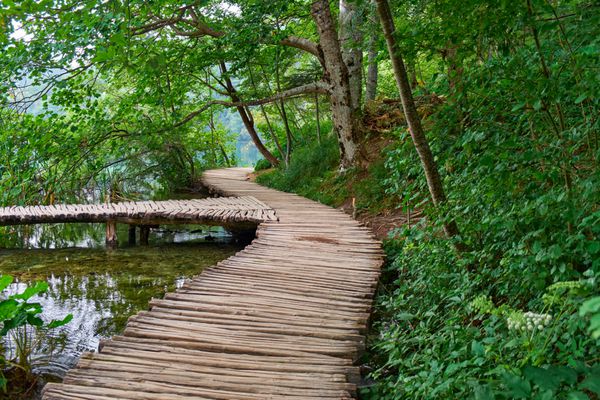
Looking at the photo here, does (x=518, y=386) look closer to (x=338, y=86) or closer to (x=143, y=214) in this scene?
(x=143, y=214)

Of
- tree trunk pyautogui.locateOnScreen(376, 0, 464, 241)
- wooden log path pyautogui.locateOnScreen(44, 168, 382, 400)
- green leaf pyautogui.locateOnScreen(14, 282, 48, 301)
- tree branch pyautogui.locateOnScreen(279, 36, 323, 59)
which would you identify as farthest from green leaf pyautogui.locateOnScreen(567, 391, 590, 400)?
tree branch pyautogui.locateOnScreen(279, 36, 323, 59)

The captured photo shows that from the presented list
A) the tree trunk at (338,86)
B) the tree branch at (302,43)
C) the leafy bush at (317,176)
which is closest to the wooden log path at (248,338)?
the leafy bush at (317,176)

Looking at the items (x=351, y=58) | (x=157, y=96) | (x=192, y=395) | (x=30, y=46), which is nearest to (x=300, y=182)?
(x=351, y=58)

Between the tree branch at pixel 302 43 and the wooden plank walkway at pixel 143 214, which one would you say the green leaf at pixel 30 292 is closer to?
the wooden plank walkway at pixel 143 214

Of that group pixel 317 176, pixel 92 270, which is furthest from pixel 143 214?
pixel 317 176

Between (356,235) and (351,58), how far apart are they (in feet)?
19.3

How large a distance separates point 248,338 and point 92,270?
569 centimetres

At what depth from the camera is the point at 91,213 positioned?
32.4ft

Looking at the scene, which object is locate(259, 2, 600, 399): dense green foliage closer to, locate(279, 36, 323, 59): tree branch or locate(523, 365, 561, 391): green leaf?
locate(523, 365, 561, 391): green leaf

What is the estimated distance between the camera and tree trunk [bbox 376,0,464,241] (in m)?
3.79

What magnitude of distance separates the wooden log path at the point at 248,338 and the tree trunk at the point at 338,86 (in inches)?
209

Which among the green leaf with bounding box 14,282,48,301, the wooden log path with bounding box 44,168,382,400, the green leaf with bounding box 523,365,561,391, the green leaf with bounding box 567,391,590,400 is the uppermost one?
the green leaf with bounding box 523,365,561,391

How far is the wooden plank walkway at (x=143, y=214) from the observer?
9422 mm

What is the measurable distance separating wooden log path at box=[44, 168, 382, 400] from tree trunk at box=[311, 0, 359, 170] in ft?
17.4
